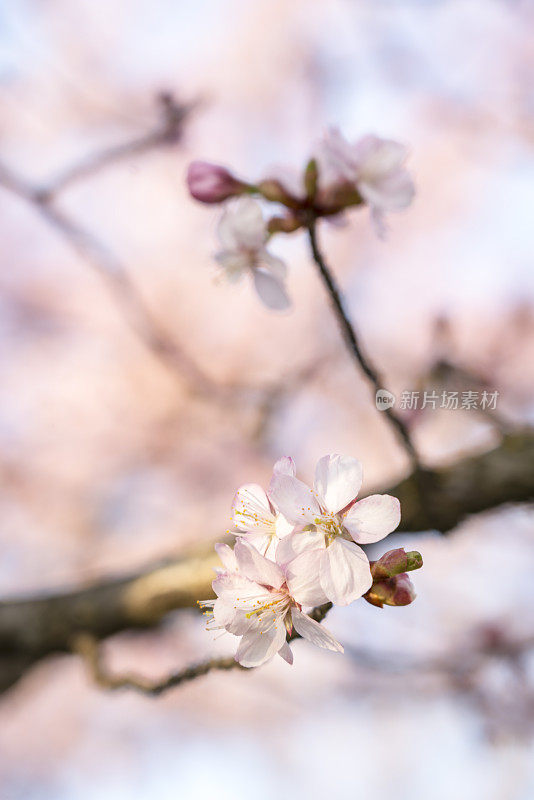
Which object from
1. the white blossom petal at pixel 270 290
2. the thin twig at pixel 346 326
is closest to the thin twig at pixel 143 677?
the thin twig at pixel 346 326

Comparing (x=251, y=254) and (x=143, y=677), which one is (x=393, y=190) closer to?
(x=251, y=254)

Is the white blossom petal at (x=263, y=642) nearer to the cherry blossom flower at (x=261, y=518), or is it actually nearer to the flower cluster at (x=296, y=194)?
the cherry blossom flower at (x=261, y=518)

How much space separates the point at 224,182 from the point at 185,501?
1.46 metres

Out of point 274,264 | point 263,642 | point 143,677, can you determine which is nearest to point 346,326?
point 274,264

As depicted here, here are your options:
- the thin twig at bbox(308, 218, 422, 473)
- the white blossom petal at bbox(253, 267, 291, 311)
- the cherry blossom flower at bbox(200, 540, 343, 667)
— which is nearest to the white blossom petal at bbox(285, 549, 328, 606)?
the cherry blossom flower at bbox(200, 540, 343, 667)

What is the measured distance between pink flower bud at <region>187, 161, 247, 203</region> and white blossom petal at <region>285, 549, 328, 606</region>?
1.24 feet

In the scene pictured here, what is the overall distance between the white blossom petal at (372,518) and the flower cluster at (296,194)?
0.29 m

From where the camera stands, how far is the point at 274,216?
576 millimetres

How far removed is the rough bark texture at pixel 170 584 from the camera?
2.47 feet

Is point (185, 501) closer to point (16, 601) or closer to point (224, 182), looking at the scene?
point (16, 601)

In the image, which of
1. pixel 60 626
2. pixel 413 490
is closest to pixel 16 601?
pixel 60 626

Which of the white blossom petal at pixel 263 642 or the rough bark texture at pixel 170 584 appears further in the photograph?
the rough bark texture at pixel 170 584

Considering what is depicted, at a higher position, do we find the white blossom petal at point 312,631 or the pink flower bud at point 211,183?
the pink flower bud at point 211,183

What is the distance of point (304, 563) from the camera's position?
0.36m
